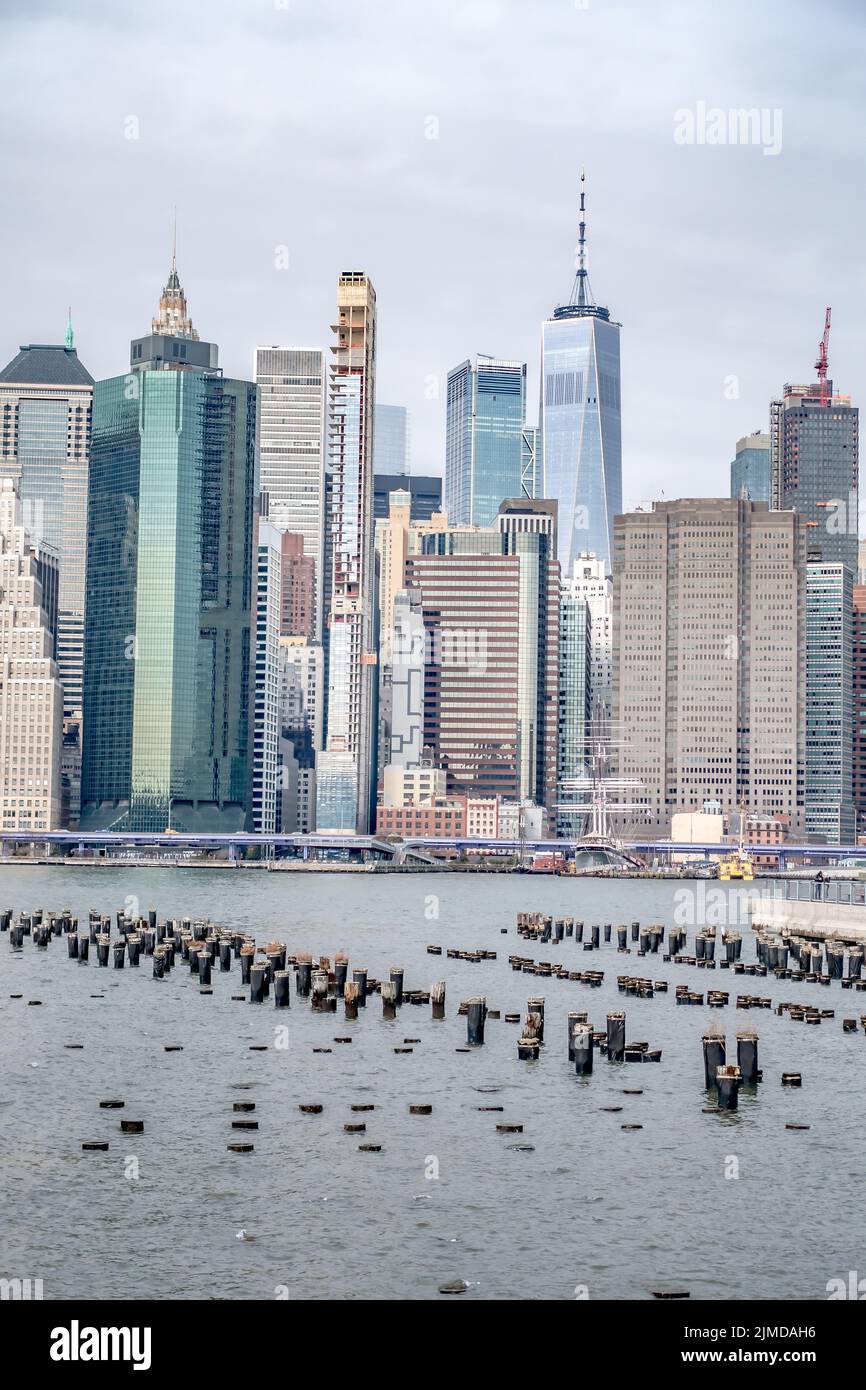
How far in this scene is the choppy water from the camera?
141 ft

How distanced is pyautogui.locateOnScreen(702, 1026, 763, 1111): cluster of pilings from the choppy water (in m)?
0.98

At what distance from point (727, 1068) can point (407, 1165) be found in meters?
14.6

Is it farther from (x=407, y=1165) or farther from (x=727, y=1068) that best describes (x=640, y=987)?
(x=407, y=1165)

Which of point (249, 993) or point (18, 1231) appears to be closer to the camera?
point (18, 1231)

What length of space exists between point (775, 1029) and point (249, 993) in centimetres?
2640

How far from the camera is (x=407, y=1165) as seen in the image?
53.5m

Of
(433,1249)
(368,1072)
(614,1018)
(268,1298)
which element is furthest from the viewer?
(614,1018)

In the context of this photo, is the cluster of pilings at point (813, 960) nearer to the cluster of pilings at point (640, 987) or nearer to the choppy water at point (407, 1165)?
the cluster of pilings at point (640, 987)

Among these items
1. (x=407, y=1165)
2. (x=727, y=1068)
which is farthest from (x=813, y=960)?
(x=407, y=1165)

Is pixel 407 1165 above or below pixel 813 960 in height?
above
